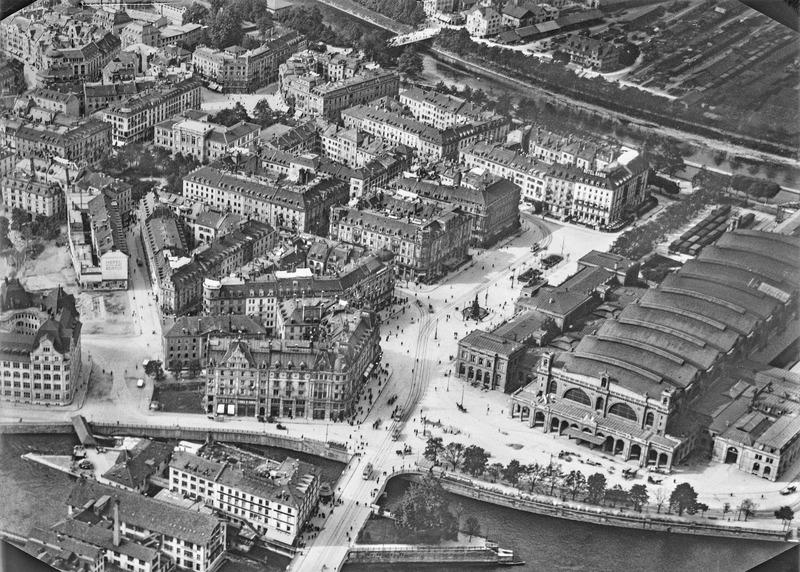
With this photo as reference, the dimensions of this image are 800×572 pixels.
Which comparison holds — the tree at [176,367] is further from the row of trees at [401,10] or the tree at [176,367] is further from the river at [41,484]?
the row of trees at [401,10]

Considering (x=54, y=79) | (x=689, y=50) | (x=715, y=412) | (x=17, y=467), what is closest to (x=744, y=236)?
(x=715, y=412)

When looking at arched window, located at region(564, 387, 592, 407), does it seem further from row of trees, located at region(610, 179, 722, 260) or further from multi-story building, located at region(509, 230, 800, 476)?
row of trees, located at region(610, 179, 722, 260)

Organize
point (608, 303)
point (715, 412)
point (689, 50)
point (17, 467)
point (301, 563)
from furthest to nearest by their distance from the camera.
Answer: point (689, 50)
point (608, 303)
point (715, 412)
point (17, 467)
point (301, 563)

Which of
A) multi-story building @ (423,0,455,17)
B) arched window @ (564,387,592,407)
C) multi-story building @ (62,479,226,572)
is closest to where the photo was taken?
multi-story building @ (62,479,226,572)

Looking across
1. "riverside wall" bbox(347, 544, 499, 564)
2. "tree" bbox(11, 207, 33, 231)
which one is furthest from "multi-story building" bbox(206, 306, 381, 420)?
"tree" bbox(11, 207, 33, 231)

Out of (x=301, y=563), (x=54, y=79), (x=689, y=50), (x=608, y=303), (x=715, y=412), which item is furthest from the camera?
(x=54, y=79)

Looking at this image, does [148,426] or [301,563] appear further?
[148,426]

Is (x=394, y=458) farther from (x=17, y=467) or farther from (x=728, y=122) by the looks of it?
(x=728, y=122)
